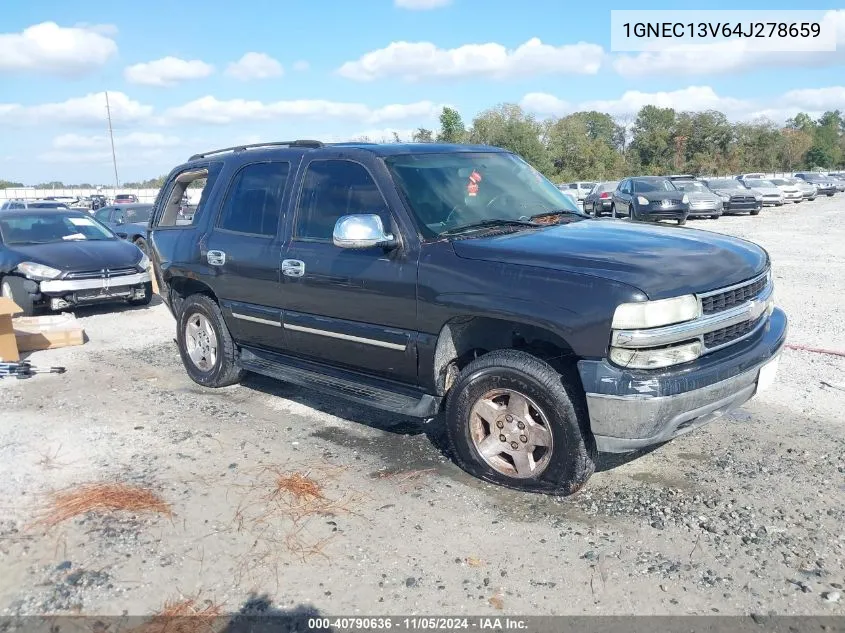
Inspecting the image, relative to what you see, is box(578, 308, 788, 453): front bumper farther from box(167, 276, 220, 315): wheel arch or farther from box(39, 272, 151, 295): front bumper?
box(39, 272, 151, 295): front bumper

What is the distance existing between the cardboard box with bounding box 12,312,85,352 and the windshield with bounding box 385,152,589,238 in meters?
5.45

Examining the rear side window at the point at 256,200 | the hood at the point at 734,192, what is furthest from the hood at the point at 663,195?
the rear side window at the point at 256,200

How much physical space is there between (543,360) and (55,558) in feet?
8.78

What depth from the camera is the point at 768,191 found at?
3200cm

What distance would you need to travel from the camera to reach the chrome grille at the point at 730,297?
12.0 feet

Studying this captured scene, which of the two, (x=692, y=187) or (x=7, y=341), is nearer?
(x=7, y=341)

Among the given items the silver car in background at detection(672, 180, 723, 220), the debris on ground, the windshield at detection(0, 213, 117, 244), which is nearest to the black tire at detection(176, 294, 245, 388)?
the debris on ground

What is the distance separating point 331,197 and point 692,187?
22.6 m

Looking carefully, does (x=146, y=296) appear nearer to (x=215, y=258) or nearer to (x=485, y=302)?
(x=215, y=258)

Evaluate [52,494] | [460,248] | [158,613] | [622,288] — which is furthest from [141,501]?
[622,288]

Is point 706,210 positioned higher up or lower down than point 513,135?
lower down

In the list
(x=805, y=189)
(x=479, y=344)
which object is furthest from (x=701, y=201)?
(x=479, y=344)

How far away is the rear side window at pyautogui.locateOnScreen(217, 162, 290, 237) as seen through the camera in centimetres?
522

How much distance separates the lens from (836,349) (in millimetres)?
6695
